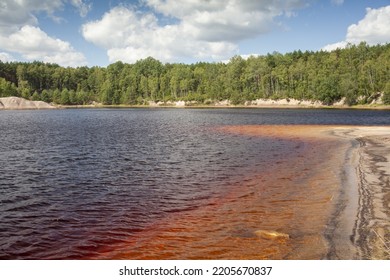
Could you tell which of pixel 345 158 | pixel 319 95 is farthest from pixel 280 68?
pixel 345 158

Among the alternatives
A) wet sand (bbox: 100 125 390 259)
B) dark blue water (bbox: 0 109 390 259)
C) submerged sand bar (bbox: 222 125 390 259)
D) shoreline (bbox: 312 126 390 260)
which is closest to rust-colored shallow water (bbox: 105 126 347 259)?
wet sand (bbox: 100 125 390 259)

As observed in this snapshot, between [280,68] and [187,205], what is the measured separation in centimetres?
18669

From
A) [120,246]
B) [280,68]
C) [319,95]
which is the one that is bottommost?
[120,246]

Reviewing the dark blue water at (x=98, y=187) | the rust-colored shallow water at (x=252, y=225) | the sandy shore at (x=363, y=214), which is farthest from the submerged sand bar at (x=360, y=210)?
the dark blue water at (x=98, y=187)

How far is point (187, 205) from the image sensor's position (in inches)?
736

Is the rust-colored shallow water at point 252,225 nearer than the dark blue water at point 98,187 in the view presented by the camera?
Yes

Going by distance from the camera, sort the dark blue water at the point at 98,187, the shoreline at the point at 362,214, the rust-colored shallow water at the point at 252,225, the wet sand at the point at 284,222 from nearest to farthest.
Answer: the shoreline at the point at 362,214
the wet sand at the point at 284,222
the rust-colored shallow water at the point at 252,225
the dark blue water at the point at 98,187

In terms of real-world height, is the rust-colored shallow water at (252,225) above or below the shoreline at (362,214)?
below

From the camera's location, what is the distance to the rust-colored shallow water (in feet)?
41.6

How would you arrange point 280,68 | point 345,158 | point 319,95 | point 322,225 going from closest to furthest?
point 322,225 < point 345,158 < point 319,95 < point 280,68

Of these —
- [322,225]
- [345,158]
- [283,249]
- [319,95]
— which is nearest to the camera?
[283,249]

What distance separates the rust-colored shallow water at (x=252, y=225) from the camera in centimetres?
1267

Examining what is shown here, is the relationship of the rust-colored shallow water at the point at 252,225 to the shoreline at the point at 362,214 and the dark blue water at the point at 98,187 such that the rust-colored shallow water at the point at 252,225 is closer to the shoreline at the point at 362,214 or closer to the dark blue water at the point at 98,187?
the shoreline at the point at 362,214
